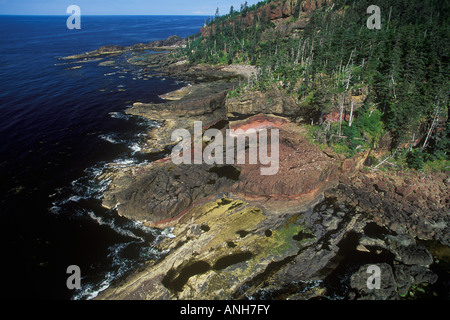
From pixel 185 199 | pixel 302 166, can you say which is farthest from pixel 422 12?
pixel 185 199

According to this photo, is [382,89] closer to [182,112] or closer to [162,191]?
[162,191]

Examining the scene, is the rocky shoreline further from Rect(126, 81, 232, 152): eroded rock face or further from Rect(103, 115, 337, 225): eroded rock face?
Rect(126, 81, 232, 152): eroded rock face

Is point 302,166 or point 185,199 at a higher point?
point 302,166

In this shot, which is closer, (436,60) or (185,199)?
(185,199)

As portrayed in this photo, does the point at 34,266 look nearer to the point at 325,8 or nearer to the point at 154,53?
the point at 325,8

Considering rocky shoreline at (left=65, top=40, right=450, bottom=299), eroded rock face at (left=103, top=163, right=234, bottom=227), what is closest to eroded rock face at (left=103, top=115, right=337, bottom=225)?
eroded rock face at (left=103, top=163, right=234, bottom=227)

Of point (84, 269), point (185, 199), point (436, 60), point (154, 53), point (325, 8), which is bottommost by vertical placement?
point (84, 269)

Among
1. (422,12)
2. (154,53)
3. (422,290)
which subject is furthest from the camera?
(154,53)

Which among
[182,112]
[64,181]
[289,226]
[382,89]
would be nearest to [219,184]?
[289,226]
